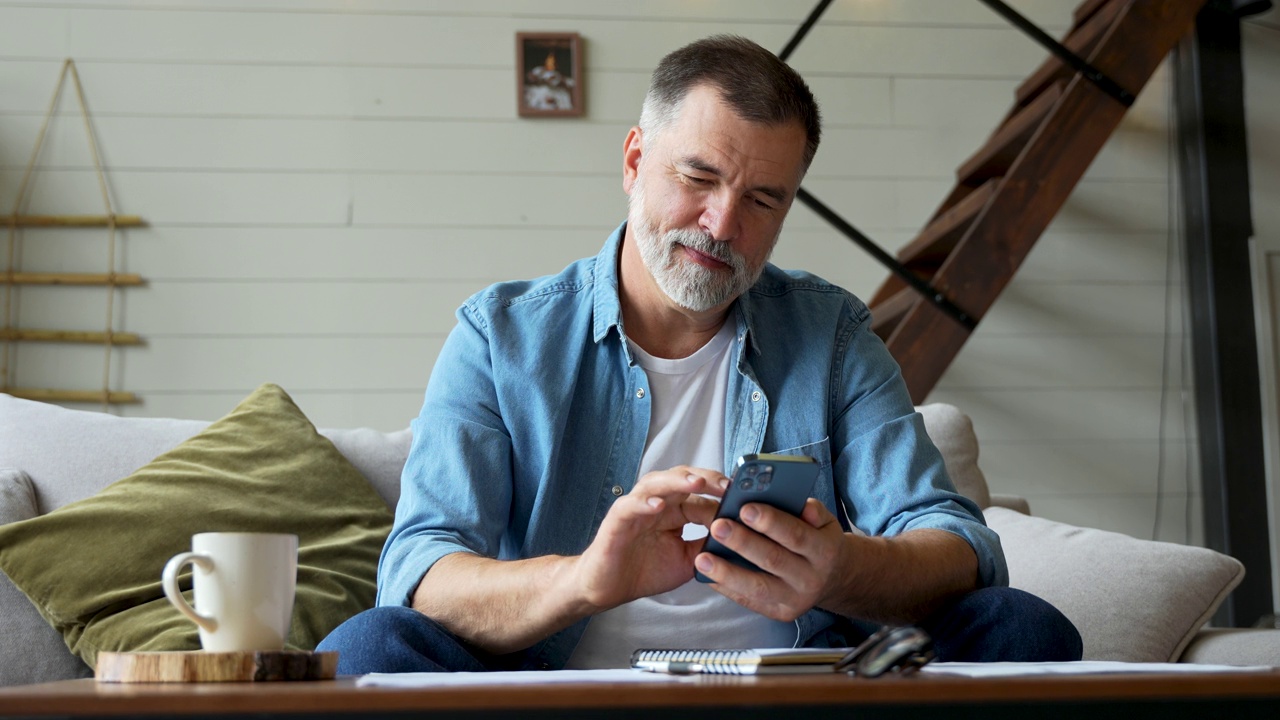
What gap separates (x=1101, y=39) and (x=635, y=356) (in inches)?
77.8

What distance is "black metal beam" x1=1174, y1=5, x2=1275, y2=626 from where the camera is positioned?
3.27m

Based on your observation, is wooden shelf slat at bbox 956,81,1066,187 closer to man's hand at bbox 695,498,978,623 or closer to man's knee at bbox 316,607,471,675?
man's hand at bbox 695,498,978,623

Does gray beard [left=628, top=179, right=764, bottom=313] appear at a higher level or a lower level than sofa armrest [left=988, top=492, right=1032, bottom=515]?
higher

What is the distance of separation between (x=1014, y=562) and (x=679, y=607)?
791mm

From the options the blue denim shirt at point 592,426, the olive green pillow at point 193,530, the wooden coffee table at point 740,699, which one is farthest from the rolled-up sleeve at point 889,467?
the olive green pillow at point 193,530

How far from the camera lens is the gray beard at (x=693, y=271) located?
1567 mm

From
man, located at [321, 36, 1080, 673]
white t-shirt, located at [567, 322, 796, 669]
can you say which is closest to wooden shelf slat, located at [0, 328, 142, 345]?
man, located at [321, 36, 1080, 673]

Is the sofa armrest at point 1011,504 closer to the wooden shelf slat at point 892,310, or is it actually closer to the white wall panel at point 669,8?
the wooden shelf slat at point 892,310

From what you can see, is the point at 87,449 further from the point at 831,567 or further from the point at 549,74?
the point at 549,74

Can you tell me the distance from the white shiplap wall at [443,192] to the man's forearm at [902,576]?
192 centimetres

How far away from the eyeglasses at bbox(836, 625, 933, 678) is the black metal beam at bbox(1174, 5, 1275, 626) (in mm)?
2819

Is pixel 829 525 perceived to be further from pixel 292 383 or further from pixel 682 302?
pixel 292 383

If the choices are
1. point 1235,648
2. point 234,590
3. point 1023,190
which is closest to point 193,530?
point 234,590

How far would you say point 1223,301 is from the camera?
3.34 metres
